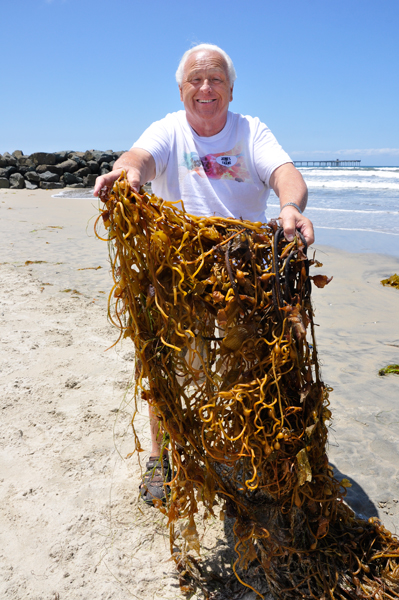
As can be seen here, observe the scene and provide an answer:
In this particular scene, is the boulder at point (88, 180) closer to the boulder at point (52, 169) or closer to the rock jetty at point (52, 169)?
the rock jetty at point (52, 169)

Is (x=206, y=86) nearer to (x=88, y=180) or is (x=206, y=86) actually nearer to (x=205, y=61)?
(x=205, y=61)

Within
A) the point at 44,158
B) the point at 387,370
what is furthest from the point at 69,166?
the point at 387,370

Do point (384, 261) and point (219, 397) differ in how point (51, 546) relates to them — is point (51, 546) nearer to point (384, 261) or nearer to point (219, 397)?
point (219, 397)

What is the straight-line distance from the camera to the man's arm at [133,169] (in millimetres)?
1528

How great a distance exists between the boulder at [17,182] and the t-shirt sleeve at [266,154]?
20.8 meters

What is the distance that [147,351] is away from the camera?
1.58 meters

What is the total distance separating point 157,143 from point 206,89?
339 mm

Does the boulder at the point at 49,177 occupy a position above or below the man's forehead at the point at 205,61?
below

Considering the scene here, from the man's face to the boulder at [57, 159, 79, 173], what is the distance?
72.9 feet

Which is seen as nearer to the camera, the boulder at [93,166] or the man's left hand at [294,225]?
the man's left hand at [294,225]

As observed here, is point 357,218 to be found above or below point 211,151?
below

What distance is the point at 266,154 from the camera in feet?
6.65

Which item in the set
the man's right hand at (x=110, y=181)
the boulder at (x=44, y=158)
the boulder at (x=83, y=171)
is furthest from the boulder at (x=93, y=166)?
the man's right hand at (x=110, y=181)

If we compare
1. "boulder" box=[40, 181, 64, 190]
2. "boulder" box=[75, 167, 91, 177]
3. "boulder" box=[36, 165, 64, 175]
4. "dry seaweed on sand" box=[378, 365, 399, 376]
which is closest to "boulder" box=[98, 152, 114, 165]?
"boulder" box=[75, 167, 91, 177]
